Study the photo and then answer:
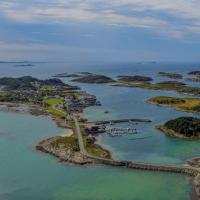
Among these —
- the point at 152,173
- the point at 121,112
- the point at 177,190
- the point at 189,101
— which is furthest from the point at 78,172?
the point at 189,101

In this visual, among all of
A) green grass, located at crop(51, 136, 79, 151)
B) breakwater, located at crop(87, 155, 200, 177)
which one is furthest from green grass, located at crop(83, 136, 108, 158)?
breakwater, located at crop(87, 155, 200, 177)

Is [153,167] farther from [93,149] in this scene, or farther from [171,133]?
[171,133]

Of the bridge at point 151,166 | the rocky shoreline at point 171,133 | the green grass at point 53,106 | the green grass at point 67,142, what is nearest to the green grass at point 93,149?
the green grass at point 67,142

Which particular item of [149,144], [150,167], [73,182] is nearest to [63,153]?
[73,182]

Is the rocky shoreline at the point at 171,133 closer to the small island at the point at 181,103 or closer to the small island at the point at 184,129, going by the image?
the small island at the point at 184,129

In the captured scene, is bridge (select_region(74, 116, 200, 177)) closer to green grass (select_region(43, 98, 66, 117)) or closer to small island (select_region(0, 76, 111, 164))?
small island (select_region(0, 76, 111, 164))

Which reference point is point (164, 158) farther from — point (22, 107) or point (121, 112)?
point (22, 107)
